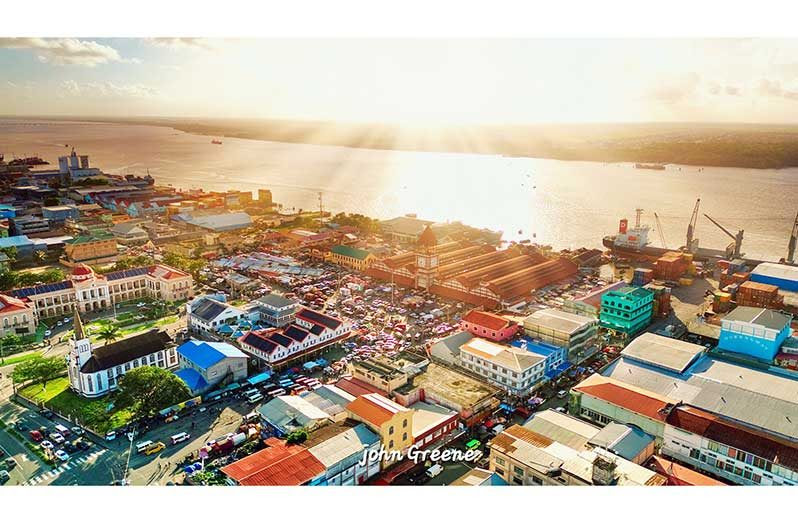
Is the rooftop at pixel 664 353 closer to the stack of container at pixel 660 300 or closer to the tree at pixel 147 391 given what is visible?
the stack of container at pixel 660 300

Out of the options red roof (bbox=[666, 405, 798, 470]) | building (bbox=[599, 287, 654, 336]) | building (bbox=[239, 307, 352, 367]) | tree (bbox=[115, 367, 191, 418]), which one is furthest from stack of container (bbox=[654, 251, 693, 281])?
tree (bbox=[115, 367, 191, 418])

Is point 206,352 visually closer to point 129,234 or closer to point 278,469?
point 278,469

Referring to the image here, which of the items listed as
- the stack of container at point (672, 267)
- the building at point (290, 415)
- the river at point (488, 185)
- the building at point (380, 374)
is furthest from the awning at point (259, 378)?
the stack of container at point (672, 267)

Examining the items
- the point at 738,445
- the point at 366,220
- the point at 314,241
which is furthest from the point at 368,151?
the point at 738,445

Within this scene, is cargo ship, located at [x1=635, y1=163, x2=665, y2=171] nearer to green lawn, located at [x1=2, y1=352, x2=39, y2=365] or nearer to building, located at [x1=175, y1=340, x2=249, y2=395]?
building, located at [x1=175, y1=340, x2=249, y2=395]

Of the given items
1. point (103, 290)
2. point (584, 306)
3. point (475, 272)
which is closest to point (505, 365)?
point (584, 306)

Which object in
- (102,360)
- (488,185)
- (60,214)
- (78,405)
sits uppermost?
(488,185)
